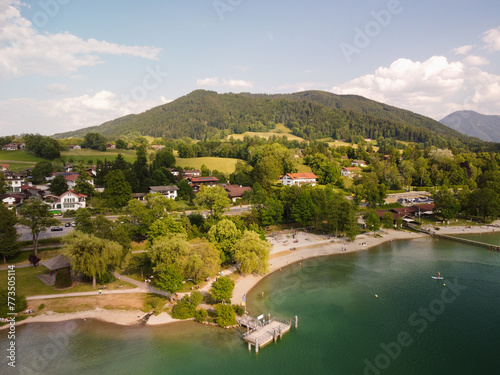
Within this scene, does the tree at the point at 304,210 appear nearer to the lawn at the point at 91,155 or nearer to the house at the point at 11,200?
the house at the point at 11,200

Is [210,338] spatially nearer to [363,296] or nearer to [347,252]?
[363,296]

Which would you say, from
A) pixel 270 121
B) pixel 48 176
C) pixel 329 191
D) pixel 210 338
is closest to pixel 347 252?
pixel 329 191

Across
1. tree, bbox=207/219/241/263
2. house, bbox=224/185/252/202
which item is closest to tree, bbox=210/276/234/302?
tree, bbox=207/219/241/263

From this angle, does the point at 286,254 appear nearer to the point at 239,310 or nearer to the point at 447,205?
the point at 239,310

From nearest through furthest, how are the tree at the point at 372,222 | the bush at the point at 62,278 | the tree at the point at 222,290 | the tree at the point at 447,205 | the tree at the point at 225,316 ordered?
the tree at the point at 225,316 < the tree at the point at 222,290 < the bush at the point at 62,278 < the tree at the point at 372,222 < the tree at the point at 447,205

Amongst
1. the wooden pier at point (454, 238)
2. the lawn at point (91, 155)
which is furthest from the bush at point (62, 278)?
the lawn at point (91, 155)

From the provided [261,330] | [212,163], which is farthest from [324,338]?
[212,163]

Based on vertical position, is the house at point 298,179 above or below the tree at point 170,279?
above
